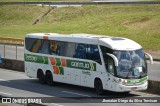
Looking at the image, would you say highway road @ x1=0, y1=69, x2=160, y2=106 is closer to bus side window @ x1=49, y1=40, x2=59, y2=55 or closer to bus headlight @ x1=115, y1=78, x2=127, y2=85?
bus headlight @ x1=115, y1=78, x2=127, y2=85

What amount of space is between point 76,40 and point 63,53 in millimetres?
1238

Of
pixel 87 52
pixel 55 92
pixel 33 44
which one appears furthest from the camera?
pixel 33 44

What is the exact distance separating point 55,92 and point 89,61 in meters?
2.17

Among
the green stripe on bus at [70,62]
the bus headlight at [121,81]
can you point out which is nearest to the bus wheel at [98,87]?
the green stripe on bus at [70,62]

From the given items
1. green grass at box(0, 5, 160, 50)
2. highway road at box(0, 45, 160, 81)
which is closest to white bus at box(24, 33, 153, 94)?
Answer: highway road at box(0, 45, 160, 81)

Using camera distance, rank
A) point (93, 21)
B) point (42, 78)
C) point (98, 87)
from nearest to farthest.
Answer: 1. point (98, 87)
2. point (42, 78)
3. point (93, 21)

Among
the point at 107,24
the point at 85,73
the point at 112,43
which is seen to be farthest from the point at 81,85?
the point at 107,24

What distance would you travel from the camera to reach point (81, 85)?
2512 centimetres

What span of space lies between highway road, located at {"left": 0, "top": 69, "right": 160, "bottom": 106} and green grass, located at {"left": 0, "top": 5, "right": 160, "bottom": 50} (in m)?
19.0

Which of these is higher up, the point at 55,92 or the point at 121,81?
the point at 121,81

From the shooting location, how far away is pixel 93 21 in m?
60.7

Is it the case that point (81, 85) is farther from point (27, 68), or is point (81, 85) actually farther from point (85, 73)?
point (27, 68)

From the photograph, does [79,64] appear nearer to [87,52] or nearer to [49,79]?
[87,52]

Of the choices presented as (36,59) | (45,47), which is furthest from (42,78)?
(45,47)
